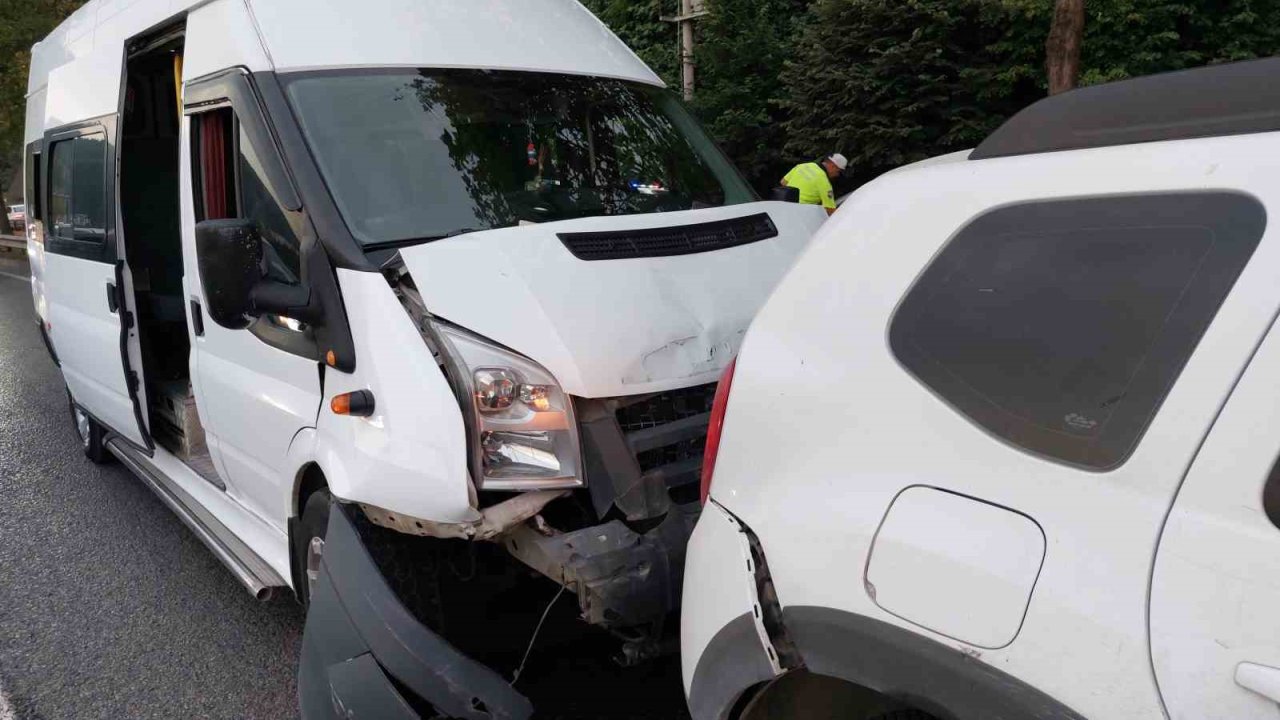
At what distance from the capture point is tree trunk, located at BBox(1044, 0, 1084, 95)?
277 inches

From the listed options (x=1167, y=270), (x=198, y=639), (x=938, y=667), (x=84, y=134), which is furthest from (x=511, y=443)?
(x=84, y=134)

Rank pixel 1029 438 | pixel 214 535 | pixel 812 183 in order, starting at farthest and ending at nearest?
1. pixel 812 183
2. pixel 214 535
3. pixel 1029 438

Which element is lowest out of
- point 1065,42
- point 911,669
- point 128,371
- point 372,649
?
point 372,649

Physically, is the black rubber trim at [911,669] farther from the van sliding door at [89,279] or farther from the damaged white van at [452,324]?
the van sliding door at [89,279]

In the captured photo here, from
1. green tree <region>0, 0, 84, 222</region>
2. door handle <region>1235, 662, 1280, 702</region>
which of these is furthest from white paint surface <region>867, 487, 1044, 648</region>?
green tree <region>0, 0, 84, 222</region>

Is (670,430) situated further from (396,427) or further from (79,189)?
(79,189)

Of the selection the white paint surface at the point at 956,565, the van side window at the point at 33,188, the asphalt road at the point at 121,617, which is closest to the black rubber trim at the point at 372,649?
the asphalt road at the point at 121,617

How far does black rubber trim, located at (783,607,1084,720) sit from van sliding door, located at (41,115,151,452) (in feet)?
14.0

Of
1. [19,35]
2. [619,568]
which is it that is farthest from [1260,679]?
[19,35]

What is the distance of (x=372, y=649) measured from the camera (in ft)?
9.25

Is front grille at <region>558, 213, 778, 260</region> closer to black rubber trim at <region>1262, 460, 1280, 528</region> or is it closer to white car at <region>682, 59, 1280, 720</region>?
white car at <region>682, 59, 1280, 720</region>

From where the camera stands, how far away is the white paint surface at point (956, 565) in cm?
159

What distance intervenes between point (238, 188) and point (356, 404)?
1.29 metres

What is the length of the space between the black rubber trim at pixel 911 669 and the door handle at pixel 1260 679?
0.24 metres
